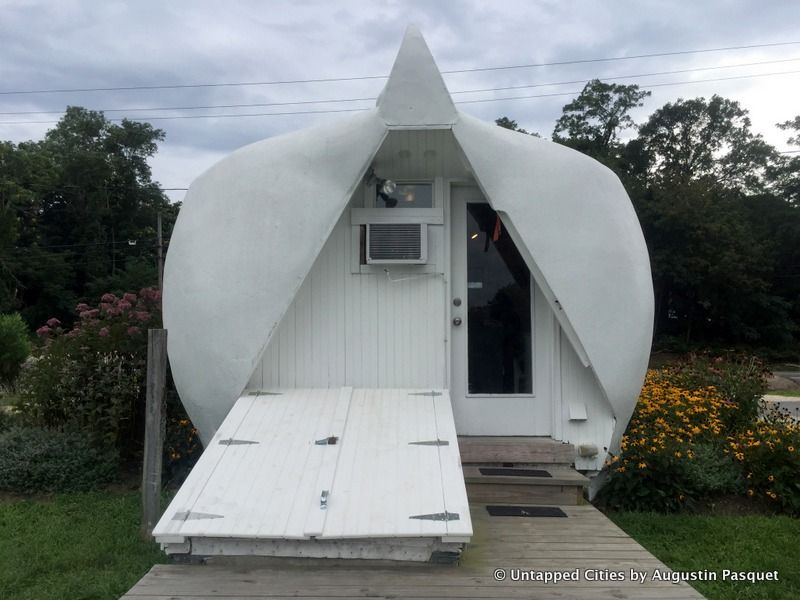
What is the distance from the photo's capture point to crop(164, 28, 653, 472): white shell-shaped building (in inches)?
192

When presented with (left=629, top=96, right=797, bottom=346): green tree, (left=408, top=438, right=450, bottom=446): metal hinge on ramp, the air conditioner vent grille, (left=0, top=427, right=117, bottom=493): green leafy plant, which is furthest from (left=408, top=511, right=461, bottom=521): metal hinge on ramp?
(left=629, top=96, right=797, bottom=346): green tree

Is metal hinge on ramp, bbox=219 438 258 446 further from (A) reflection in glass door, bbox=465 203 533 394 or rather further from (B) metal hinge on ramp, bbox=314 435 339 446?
(A) reflection in glass door, bbox=465 203 533 394

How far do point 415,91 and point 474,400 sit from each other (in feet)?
8.31

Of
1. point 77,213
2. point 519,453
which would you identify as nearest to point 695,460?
point 519,453

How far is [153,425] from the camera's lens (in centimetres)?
449

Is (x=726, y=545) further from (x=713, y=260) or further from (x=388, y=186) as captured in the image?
(x=713, y=260)

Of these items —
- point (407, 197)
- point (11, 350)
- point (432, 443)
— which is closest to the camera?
point (432, 443)

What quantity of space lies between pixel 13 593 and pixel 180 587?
126cm

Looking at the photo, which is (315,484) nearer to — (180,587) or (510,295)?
(180,587)

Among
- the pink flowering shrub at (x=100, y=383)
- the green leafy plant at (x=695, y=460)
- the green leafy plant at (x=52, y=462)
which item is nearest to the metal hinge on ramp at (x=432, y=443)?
the green leafy plant at (x=695, y=460)

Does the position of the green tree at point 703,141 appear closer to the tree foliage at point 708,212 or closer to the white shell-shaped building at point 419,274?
the tree foliage at point 708,212

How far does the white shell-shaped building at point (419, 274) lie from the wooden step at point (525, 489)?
438 millimetres

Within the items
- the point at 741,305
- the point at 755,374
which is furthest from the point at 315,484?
the point at 741,305

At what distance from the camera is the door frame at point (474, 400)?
5453 millimetres
